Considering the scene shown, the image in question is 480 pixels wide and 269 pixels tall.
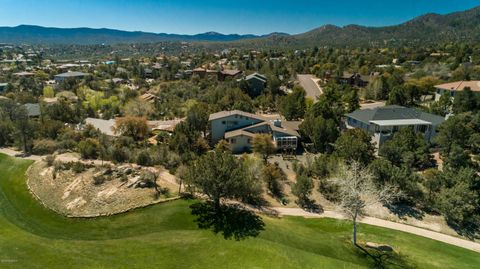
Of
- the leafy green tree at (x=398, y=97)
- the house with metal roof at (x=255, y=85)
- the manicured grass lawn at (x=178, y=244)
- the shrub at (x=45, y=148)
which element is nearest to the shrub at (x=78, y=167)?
the manicured grass lawn at (x=178, y=244)

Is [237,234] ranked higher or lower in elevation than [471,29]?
lower

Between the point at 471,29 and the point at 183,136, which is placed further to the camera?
the point at 471,29

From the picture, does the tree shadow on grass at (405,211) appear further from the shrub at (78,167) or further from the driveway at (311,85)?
the driveway at (311,85)

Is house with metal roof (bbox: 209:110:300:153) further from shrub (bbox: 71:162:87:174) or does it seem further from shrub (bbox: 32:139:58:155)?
shrub (bbox: 32:139:58:155)

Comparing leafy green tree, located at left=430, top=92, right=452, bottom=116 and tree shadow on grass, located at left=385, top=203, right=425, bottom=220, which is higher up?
leafy green tree, located at left=430, top=92, right=452, bottom=116

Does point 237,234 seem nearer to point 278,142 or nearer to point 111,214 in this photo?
point 111,214

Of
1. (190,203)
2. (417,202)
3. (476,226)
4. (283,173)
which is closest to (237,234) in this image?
(190,203)

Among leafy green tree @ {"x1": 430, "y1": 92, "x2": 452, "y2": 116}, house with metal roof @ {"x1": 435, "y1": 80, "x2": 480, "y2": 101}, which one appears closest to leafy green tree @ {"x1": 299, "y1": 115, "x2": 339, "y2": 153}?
leafy green tree @ {"x1": 430, "y1": 92, "x2": 452, "y2": 116}
